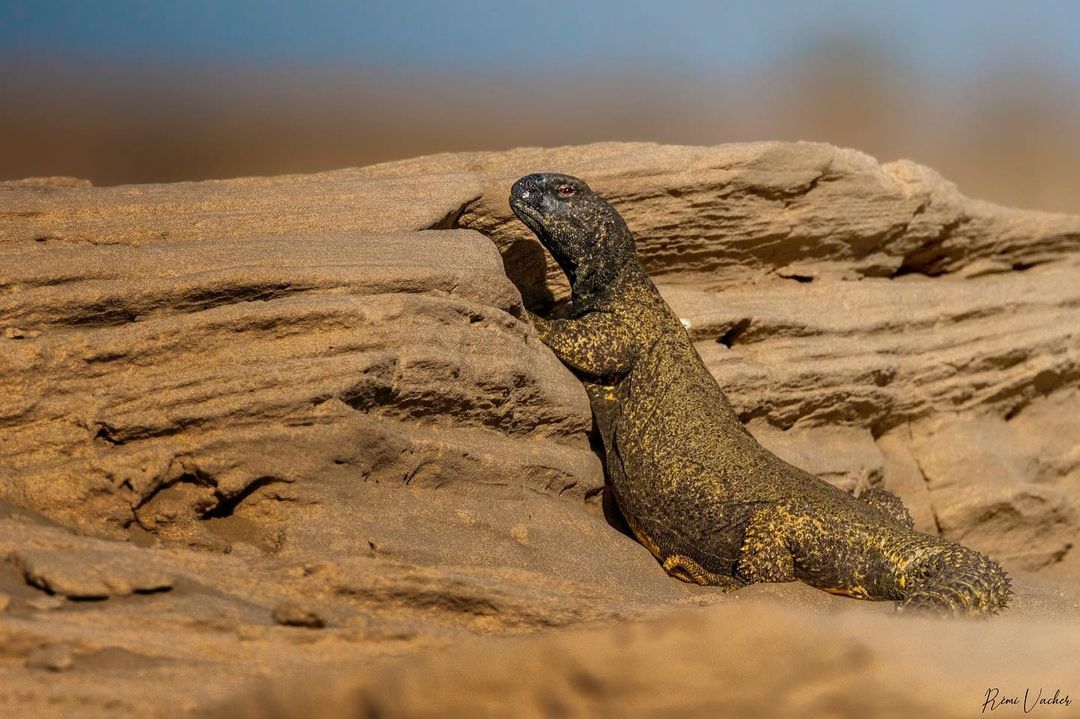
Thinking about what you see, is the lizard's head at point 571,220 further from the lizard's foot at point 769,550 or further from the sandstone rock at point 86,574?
the sandstone rock at point 86,574

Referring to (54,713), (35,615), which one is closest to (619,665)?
(54,713)

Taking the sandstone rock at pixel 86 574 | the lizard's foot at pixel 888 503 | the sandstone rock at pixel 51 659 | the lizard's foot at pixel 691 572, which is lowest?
the lizard's foot at pixel 888 503

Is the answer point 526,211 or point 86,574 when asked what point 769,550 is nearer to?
point 526,211

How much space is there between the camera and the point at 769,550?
6.91 meters

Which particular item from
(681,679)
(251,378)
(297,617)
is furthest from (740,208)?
(681,679)

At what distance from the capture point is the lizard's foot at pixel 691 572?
7.09 metres

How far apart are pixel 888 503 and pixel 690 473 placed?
1877 millimetres

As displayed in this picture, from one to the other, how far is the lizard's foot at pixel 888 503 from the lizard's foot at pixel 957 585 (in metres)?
1.40

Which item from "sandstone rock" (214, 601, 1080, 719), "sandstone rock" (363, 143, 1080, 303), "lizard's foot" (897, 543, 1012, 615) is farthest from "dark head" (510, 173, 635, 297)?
"sandstone rock" (214, 601, 1080, 719)

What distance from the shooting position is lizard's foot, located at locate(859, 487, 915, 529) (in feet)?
26.8

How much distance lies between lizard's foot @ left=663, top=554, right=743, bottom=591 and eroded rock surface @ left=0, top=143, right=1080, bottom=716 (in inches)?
11.4

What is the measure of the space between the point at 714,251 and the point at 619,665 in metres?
5.98

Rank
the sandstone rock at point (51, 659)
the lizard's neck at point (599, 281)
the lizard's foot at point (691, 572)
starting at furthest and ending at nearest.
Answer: the lizard's neck at point (599, 281), the lizard's foot at point (691, 572), the sandstone rock at point (51, 659)

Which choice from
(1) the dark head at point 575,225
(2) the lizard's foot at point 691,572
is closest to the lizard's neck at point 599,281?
(1) the dark head at point 575,225
